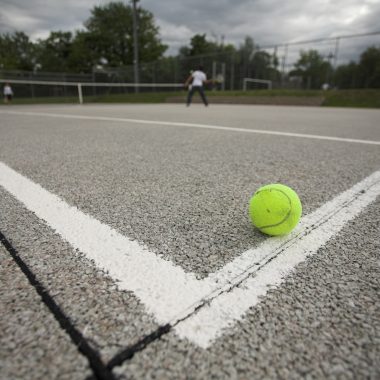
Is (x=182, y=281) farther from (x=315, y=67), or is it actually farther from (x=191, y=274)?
(x=315, y=67)

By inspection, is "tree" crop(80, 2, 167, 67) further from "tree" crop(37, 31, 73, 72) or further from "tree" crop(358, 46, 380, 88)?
"tree" crop(358, 46, 380, 88)

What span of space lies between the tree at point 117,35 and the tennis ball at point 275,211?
2204 inches

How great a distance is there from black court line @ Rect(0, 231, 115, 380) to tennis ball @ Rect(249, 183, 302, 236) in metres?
0.90

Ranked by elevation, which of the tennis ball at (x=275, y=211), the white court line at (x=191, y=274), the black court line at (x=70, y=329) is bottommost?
the black court line at (x=70, y=329)

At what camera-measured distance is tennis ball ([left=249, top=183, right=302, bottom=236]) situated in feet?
4.50

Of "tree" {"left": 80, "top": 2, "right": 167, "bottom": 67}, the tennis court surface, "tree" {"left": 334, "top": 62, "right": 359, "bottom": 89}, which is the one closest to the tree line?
"tree" {"left": 80, "top": 2, "right": 167, "bottom": 67}

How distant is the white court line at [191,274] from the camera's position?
917 mm

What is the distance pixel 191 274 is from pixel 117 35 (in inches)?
2393

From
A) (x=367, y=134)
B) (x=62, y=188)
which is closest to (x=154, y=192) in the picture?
(x=62, y=188)

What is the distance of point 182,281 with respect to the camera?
1.07 metres

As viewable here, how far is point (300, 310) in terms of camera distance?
958mm

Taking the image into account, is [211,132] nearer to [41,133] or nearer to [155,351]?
[41,133]

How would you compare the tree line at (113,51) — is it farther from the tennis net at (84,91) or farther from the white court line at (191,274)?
the white court line at (191,274)

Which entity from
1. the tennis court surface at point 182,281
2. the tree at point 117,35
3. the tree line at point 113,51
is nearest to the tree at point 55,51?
the tree line at point 113,51
